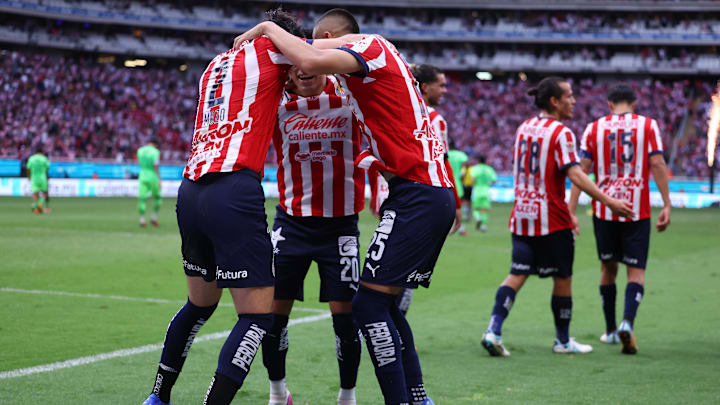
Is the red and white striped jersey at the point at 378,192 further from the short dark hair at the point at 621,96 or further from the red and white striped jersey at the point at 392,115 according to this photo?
the short dark hair at the point at 621,96

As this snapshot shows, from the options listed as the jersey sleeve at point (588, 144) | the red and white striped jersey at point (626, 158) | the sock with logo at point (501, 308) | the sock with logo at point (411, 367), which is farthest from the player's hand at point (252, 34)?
the jersey sleeve at point (588, 144)

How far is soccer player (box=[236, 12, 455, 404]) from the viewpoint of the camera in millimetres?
4066

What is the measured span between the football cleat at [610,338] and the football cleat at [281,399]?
3.70 meters

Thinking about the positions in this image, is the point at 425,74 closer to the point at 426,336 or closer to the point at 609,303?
the point at 426,336

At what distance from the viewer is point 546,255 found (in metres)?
7.05

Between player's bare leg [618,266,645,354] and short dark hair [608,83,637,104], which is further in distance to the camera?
short dark hair [608,83,637,104]

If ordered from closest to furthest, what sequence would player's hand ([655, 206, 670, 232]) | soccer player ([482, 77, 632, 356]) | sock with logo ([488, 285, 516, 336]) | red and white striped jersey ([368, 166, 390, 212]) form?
red and white striped jersey ([368, 166, 390, 212]) → sock with logo ([488, 285, 516, 336]) → soccer player ([482, 77, 632, 356]) → player's hand ([655, 206, 670, 232])

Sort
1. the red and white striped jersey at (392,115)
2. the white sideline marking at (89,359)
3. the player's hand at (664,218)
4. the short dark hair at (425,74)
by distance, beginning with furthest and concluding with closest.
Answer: the player's hand at (664,218)
the short dark hair at (425,74)
the white sideline marking at (89,359)
the red and white striped jersey at (392,115)

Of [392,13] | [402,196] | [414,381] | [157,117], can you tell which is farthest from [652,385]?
[392,13]

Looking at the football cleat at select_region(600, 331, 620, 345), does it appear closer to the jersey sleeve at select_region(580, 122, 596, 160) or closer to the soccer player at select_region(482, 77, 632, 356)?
the soccer player at select_region(482, 77, 632, 356)

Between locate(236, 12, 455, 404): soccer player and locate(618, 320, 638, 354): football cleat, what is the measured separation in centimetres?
330

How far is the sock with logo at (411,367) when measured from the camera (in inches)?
180

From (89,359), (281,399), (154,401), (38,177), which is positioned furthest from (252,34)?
(38,177)

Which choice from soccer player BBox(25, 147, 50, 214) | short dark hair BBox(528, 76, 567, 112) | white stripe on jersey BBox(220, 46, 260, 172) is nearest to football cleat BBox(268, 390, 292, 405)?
white stripe on jersey BBox(220, 46, 260, 172)
